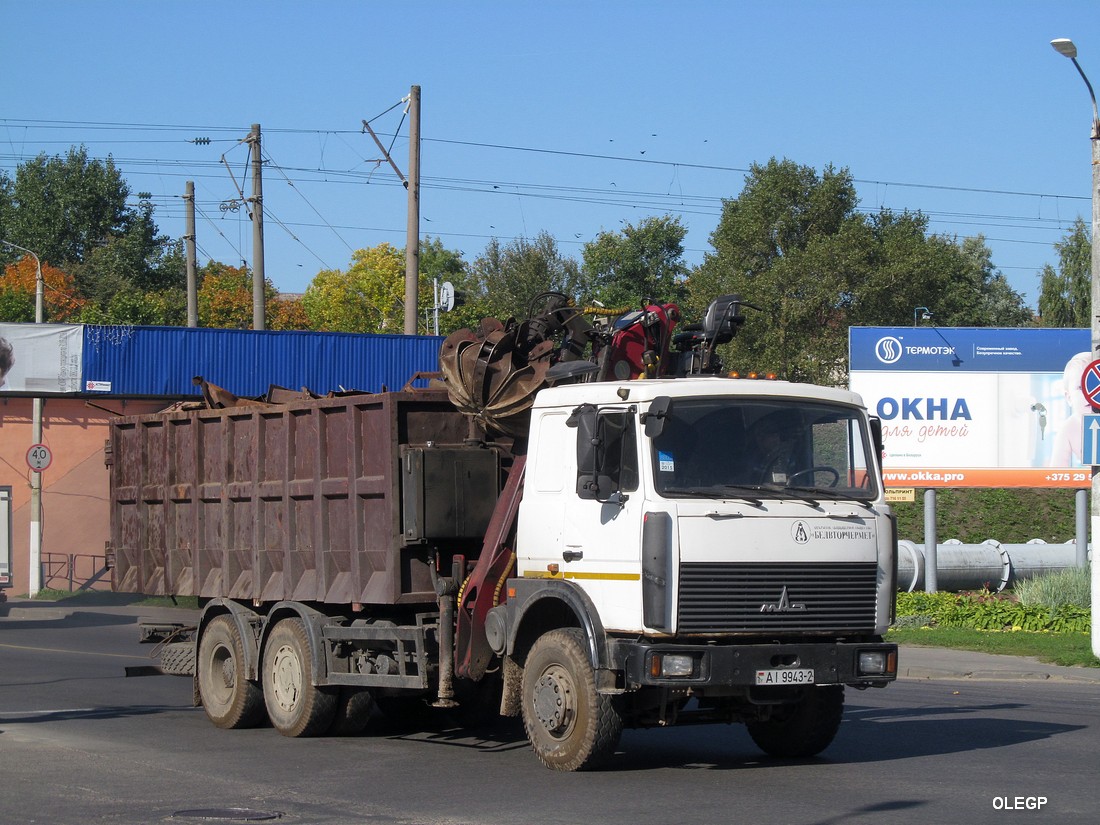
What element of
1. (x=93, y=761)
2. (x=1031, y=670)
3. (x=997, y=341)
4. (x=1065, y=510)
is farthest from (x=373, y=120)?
(x=1065, y=510)

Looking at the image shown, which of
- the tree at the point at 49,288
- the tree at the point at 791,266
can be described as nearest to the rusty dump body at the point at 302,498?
the tree at the point at 791,266

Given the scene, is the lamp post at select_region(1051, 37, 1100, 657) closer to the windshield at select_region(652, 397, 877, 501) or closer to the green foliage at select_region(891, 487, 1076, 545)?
the windshield at select_region(652, 397, 877, 501)

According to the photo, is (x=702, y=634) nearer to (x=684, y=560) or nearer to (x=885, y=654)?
(x=684, y=560)

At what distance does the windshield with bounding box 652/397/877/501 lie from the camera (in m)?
9.35

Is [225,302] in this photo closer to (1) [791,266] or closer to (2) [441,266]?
(2) [441,266]

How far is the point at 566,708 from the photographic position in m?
9.52

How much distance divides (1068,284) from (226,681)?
7206 centimetres

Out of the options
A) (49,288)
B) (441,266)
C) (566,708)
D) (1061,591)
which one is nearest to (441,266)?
(441,266)

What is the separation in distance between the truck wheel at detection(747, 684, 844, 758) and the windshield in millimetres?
1582

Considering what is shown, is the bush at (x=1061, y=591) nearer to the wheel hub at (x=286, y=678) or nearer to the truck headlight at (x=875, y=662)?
the truck headlight at (x=875, y=662)

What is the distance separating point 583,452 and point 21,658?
12.9 meters

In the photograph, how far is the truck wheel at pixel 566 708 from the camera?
9312 millimetres

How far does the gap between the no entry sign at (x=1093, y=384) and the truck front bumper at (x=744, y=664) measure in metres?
9.07

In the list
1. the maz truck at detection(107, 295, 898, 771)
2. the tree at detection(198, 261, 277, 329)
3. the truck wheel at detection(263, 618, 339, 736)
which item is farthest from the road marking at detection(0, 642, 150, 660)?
the tree at detection(198, 261, 277, 329)
